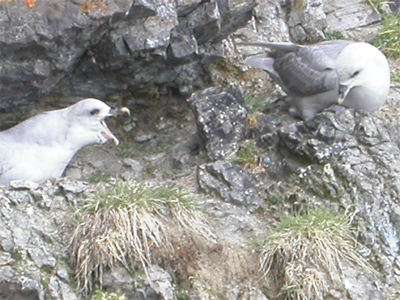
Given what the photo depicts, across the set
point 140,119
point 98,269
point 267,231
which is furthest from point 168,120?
point 98,269

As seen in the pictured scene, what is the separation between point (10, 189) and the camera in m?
7.41

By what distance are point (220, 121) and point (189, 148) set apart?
1.51 feet

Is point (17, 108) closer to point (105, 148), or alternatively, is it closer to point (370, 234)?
point (105, 148)

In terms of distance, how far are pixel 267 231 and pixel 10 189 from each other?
1727 mm

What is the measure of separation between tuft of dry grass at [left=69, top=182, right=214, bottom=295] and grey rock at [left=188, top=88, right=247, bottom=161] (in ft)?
3.69

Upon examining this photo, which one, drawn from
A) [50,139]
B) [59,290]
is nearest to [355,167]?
[50,139]

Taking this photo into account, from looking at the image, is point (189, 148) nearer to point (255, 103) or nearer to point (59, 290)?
point (255, 103)

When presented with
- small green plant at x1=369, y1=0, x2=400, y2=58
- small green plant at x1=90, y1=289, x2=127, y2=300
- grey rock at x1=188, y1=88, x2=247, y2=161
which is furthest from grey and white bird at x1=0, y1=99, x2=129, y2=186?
small green plant at x1=369, y1=0, x2=400, y2=58

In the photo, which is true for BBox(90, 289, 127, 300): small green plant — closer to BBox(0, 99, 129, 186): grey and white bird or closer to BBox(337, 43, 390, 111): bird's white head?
BBox(0, 99, 129, 186): grey and white bird

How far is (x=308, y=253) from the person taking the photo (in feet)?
23.6

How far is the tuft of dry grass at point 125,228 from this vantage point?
7012 millimetres

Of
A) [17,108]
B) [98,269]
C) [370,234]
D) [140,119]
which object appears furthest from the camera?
[140,119]

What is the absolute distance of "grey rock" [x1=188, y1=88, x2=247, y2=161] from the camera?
843cm

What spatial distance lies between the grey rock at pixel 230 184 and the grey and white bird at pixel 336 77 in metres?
0.98
